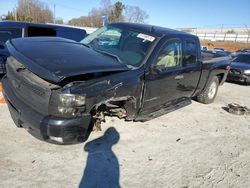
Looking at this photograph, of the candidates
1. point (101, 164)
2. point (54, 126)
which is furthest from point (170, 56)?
point (54, 126)

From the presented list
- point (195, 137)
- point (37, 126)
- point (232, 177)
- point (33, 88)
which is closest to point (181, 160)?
point (232, 177)

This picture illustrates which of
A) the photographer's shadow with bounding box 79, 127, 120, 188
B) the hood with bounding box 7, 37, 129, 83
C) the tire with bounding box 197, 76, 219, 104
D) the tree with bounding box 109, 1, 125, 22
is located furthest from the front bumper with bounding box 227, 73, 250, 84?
the tree with bounding box 109, 1, 125, 22

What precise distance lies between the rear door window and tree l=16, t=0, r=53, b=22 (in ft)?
180

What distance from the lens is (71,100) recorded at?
3100 mm

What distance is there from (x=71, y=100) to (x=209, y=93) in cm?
504

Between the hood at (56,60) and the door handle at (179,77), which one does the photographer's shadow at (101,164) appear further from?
the door handle at (179,77)

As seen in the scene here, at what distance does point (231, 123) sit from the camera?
5.72m

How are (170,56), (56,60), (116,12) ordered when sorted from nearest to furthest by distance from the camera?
(56,60)
(170,56)
(116,12)

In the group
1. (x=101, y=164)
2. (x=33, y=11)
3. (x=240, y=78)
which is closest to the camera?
(x=101, y=164)

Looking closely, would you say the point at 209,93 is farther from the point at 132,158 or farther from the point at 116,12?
the point at 116,12

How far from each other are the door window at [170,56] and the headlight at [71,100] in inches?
67.0

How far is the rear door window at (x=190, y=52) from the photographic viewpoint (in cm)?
524

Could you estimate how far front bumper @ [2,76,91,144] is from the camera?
3059 millimetres

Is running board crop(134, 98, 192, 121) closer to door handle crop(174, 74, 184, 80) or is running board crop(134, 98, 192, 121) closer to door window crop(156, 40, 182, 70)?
door handle crop(174, 74, 184, 80)
